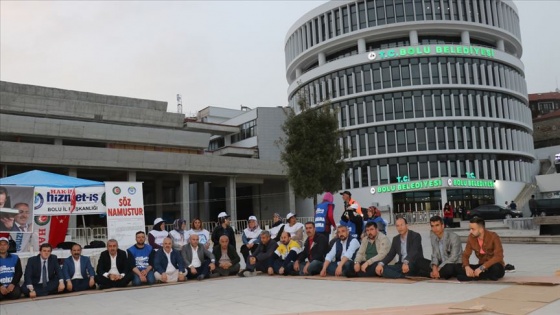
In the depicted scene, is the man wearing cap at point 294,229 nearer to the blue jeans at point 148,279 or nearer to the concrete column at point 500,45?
the blue jeans at point 148,279

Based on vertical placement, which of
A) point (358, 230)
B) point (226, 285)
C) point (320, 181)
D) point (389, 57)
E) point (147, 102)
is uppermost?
point (389, 57)

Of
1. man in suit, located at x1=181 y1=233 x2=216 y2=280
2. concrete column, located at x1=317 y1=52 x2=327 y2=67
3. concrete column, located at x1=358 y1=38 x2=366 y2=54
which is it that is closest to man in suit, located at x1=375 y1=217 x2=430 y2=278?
man in suit, located at x1=181 y1=233 x2=216 y2=280

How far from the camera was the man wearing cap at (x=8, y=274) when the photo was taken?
974cm

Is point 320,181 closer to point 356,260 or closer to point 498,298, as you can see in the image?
point 356,260

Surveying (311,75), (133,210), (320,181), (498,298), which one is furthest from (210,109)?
(498,298)

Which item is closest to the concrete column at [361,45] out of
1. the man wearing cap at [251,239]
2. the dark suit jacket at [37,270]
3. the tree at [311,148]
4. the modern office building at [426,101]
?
the modern office building at [426,101]

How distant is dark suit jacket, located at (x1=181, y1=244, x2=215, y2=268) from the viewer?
1200 cm

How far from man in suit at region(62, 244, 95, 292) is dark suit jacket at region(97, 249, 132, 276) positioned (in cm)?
22

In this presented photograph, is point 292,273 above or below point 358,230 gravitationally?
below

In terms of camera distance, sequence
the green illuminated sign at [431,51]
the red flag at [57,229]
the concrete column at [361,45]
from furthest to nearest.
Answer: the concrete column at [361,45] → the green illuminated sign at [431,51] → the red flag at [57,229]

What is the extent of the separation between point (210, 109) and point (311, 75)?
13759 millimetres

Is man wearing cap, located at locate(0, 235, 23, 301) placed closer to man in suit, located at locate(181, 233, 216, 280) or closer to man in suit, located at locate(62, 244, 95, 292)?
man in suit, located at locate(62, 244, 95, 292)

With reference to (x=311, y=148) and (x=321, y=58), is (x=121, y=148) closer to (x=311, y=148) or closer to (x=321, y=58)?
(x=311, y=148)

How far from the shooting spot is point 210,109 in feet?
199
